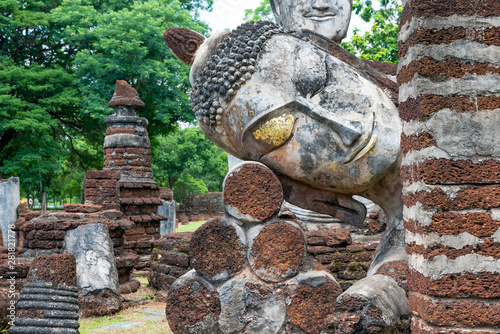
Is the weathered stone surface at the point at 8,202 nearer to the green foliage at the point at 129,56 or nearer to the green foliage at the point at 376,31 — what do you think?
the green foliage at the point at 129,56

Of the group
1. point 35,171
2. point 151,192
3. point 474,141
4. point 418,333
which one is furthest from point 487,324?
point 35,171

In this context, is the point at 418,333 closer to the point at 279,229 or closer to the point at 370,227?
the point at 279,229

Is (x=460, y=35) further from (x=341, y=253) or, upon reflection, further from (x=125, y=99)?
(x=125, y=99)

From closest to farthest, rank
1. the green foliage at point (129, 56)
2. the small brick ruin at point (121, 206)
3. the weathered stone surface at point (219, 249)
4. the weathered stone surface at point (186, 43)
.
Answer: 1. the weathered stone surface at point (219, 249)
2. the weathered stone surface at point (186, 43)
3. the small brick ruin at point (121, 206)
4. the green foliage at point (129, 56)

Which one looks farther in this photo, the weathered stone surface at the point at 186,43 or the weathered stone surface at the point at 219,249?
the weathered stone surface at the point at 186,43

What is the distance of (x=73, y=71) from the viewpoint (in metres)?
19.5

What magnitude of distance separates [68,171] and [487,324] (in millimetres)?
22928

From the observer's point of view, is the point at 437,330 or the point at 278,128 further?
the point at 278,128

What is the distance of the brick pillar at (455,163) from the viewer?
87.1 inches

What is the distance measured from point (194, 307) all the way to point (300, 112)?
4.33ft

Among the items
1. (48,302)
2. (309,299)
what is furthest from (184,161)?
(309,299)

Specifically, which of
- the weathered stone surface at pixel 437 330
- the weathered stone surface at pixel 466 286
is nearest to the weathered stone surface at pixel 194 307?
the weathered stone surface at pixel 437 330

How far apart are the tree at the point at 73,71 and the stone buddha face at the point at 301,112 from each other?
49.0ft

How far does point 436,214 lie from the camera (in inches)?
88.9
